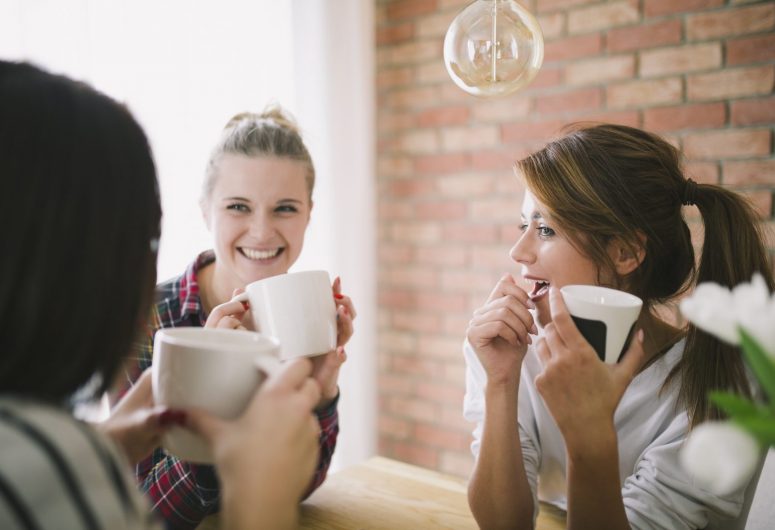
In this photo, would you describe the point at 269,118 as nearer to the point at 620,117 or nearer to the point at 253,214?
the point at 253,214

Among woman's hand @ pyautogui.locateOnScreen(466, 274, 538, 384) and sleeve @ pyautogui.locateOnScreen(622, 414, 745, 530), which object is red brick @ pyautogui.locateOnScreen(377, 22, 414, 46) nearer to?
woman's hand @ pyautogui.locateOnScreen(466, 274, 538, 384)

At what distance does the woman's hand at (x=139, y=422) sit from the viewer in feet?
2.06

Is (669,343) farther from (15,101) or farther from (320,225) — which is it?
(320,225)

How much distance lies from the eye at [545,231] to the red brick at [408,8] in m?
1.50

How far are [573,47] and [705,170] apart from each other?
23.8 inches

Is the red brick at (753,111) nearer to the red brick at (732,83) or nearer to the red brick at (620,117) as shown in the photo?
the red brick at (732,83)

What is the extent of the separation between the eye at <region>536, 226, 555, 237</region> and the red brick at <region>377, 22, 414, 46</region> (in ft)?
5.04

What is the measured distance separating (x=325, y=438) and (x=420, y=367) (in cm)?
135

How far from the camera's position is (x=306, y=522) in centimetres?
98

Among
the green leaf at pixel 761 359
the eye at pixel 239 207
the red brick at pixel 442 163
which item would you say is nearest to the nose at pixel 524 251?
the eye at pixel 239 207

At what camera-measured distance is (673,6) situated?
1.89 metres

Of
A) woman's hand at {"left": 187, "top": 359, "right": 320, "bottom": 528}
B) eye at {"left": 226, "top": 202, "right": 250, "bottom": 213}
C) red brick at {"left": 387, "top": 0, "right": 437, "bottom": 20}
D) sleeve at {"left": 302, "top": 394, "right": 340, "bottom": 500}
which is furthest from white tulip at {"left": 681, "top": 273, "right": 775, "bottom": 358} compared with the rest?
red brick at {"left": 387, "top": 0, "right": 437, "bottom": 20}

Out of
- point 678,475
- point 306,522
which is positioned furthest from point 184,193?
point 678,475

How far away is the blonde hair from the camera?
1433 millimetres
